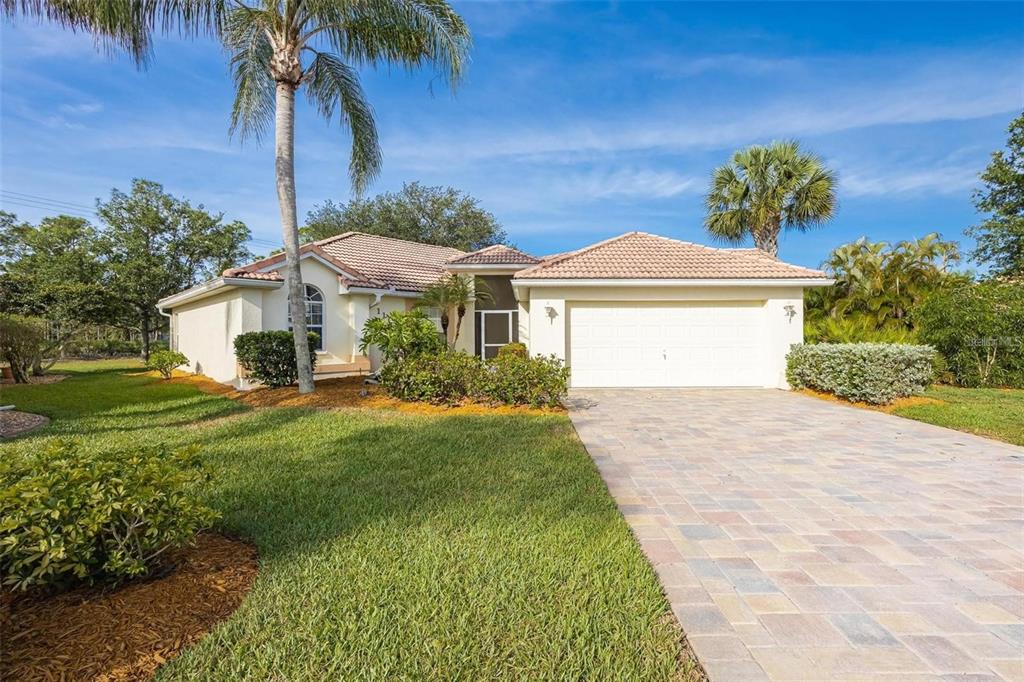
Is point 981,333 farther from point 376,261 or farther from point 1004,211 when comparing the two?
point 376,261

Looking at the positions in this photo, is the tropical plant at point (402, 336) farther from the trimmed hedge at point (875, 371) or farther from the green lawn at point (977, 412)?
the green lawn at point (977, 412)

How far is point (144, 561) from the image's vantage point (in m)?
2.71

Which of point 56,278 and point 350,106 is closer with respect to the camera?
point 350,106

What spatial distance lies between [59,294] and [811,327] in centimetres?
2961

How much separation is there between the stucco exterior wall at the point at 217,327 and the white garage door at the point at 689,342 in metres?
9.94

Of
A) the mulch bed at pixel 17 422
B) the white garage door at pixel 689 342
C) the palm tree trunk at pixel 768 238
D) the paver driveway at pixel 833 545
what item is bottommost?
the paver driveway at pixel 833 545

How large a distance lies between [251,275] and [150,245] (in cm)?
1666

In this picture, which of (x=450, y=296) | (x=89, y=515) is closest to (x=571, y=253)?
(x=450, y=296)

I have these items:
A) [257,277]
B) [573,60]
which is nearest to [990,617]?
[573,60]

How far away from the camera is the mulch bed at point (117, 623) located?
85.6 inches

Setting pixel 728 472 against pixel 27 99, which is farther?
pixel 27 99

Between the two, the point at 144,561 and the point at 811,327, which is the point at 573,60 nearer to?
the point at 811,327

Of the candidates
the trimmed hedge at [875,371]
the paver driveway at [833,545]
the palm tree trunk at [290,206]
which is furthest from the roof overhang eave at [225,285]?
the trimmed hedge at [875,371]

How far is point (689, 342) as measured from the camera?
12.6 metres
